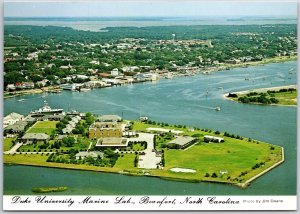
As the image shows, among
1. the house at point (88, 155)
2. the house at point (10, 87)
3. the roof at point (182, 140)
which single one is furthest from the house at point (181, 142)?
the house at point (10, 87)

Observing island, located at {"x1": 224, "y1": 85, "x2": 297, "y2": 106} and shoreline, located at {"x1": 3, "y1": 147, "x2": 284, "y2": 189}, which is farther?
island, located at {"x1": 224, "y1": 85, "x2": 297, "y2": 106}

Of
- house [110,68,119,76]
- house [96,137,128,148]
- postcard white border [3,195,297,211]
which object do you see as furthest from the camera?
house [110,68,119,76]

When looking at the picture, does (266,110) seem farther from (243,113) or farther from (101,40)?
(101,40)

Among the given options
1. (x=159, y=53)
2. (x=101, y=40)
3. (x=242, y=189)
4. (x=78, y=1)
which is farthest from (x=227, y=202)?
(x=78, y=1)

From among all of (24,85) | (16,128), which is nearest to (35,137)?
(16,128)

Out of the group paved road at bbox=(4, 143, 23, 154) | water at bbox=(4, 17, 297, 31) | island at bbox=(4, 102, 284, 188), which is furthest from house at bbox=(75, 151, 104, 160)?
water at bbox=(4, 17, 297, 31)

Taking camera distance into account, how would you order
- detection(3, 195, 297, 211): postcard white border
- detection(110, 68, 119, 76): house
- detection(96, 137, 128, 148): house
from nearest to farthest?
detection(3, 195, 297, 211): postcard white border → detection(96, 137, 128, 148): house → detection(110, 68, 119, 76): house

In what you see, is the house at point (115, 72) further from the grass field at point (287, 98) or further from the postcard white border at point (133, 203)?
the grass field at point (287, 98)

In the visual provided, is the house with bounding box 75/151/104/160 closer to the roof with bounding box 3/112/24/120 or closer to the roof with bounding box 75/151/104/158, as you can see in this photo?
the roof with bounding box 75/151/104/158
